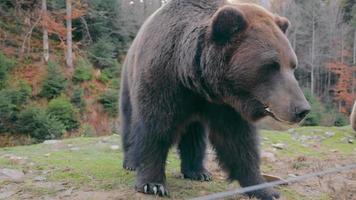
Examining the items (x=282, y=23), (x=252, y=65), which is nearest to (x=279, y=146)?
(x=282, y=23)

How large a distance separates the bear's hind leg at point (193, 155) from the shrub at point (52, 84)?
44.7ft

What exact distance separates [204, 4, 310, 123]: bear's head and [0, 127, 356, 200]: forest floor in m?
1.19

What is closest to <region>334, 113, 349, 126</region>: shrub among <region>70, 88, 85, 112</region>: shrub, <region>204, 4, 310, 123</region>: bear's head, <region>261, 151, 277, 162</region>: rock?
<region>70, 88, 85, 112</region>: shrub

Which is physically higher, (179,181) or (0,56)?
(0,56)

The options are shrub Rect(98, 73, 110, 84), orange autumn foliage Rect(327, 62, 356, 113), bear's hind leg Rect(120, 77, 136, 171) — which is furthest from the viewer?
→ orange autumn foliage Rect(327, 62, 356, 113)

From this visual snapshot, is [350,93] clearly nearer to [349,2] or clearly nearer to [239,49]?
[349,2]

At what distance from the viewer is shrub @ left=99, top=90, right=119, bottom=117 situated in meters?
19.0

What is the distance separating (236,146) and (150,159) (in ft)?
2.46

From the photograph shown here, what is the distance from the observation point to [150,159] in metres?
3.85

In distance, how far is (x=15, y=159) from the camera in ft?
17.7

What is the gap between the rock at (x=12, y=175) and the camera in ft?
14.5

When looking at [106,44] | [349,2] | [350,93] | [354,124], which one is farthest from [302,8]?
[354,124]

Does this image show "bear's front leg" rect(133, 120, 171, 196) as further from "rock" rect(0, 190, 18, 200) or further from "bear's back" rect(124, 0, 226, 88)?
"rock" rect(0, 190, 18, 200)

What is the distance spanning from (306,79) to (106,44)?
65.8 ft
